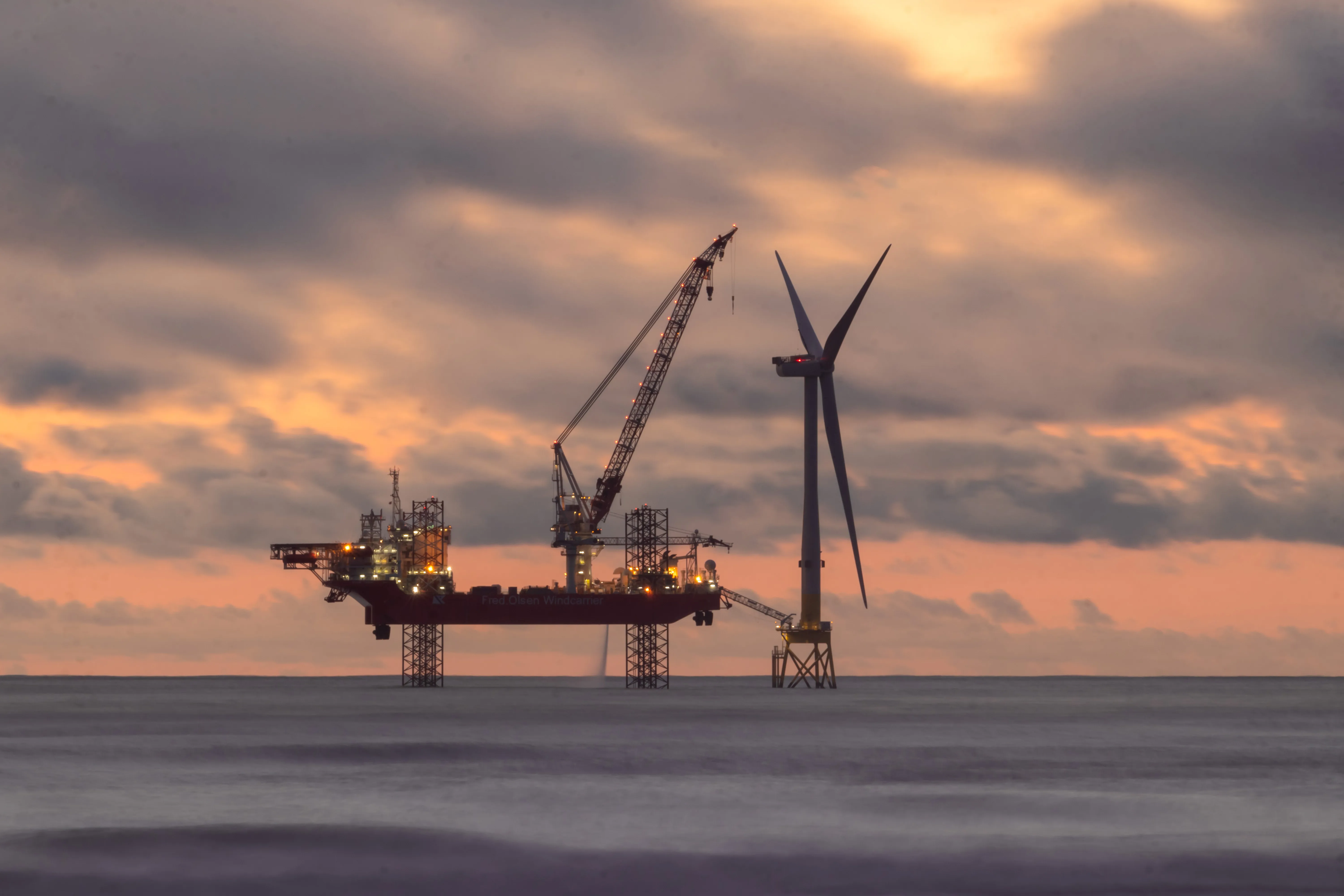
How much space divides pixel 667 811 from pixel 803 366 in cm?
10761

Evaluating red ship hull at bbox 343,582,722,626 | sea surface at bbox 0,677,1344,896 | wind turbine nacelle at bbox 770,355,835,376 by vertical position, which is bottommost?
sea surface at bbox 0,677,1344,896

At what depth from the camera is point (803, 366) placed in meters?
164

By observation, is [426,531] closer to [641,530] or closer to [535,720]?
[641,530]

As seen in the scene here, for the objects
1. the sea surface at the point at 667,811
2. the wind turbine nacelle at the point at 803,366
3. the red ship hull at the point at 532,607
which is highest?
the wind turbine nacelle at the point at 803,366

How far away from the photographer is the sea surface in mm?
42906

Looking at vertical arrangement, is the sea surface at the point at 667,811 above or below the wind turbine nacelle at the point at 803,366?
below

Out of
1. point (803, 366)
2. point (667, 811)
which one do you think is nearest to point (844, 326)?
point (803, 366)

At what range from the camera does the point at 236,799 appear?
63438 millimetres

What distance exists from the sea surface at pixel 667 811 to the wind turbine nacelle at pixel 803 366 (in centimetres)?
5280

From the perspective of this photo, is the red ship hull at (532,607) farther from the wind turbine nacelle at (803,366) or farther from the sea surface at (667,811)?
the sea surface at (667,811)

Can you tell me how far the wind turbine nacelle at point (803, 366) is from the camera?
162m

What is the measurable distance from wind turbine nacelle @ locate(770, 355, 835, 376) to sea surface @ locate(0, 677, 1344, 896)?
173 feet

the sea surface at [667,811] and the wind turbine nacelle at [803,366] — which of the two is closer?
the sea surface at [667,811]

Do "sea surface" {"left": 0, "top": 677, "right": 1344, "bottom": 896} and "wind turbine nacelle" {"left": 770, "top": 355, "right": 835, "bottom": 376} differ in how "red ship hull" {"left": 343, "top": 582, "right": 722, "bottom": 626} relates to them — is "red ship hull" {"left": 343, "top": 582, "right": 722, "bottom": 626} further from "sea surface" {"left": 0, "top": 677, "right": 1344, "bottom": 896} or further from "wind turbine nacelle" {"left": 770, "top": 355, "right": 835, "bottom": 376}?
"sea surface" {"left": 0, "top": 677, "right": 1344, "bottom": 896}
